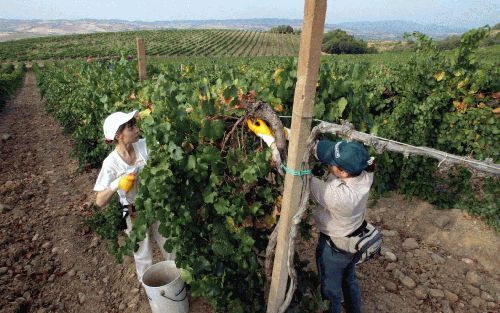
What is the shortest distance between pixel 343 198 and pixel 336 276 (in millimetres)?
820

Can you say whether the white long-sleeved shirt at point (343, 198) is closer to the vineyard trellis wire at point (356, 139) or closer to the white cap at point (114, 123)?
the vineyard trellis wire at point (356, 139)

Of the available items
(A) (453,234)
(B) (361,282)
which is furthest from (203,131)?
(A) (453,234)

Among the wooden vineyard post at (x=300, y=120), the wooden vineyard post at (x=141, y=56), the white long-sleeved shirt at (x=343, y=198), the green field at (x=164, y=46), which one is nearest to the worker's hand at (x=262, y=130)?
the wooden vineyard post at (x=300, y=120)

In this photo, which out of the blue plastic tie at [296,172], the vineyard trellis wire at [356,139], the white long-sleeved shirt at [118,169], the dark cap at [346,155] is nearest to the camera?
the vineyard trellis wire at [356,139]

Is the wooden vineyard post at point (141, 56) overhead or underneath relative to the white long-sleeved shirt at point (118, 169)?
overhead

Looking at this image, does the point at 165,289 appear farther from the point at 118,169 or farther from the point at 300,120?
the point at 300,120

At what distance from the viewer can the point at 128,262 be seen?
4.07 m

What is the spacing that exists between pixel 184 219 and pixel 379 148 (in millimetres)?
1418

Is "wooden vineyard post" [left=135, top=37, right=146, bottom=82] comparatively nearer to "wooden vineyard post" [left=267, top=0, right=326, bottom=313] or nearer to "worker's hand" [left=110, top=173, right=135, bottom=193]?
"worker's hand" [left=110, top=173, right=135, bottom=193]

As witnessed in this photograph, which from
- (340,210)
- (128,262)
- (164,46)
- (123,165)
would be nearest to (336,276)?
(340,210)

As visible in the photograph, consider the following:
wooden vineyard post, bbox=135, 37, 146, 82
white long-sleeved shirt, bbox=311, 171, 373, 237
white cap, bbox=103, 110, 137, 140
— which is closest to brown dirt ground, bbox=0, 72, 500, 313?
white long-sleeved shirt, bbox=311, 171, 373, 237

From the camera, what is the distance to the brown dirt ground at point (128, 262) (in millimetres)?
3520

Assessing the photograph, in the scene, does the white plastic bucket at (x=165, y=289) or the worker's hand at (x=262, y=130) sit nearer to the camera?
the worker's hand at (x=262, y=130)

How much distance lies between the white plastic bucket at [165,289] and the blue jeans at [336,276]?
1.28 metres
